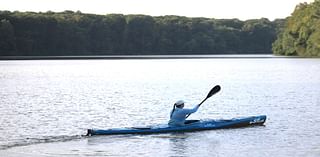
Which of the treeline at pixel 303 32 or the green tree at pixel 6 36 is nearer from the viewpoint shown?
the treeline at pixel 303 32

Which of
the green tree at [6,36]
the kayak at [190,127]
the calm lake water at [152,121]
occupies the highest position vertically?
the green tree at [6,36]

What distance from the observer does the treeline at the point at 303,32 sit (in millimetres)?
113119

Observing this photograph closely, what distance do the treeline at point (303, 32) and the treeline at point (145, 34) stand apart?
129 ft

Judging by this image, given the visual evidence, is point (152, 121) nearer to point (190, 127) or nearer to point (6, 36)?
point (190, 127)

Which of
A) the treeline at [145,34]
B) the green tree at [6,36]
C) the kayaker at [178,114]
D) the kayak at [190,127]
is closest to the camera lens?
the kayak at [190,127]

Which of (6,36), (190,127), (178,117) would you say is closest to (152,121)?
(190,127)

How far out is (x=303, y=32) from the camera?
115 metres

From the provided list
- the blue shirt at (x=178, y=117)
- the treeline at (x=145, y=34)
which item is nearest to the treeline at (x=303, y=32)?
the treeline at (x=145, y=34)

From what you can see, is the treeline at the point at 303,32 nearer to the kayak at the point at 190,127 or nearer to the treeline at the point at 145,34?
the treeline at the point at 145,34

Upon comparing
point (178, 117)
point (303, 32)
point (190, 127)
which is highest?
Result: point (303, 32)

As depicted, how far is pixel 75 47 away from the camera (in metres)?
155

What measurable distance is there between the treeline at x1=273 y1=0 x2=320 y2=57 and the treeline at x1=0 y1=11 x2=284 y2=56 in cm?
3918

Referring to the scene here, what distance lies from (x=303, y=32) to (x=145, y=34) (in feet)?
182

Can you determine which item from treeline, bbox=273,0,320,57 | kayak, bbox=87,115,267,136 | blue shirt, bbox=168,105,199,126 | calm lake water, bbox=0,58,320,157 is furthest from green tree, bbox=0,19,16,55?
blue shirt, bbox=168,105,199,126
